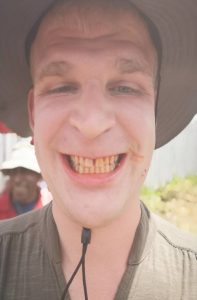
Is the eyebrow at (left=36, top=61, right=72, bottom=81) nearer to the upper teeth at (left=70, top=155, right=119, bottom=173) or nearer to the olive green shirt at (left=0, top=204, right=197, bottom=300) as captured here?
the upper teeth at (left=70, top=155, right=119, bottom=173)


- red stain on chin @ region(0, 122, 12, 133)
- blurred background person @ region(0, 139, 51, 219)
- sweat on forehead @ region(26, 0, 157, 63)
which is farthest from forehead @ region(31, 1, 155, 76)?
blurred background person @ region(0, 139, 51, 219)

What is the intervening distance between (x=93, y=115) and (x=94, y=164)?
0.14 meters

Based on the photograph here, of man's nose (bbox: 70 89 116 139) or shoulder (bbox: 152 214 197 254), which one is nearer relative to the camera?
man's nose (bbox: 70 89 116 139)

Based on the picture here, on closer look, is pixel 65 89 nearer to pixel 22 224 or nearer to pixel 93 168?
pixel 93 168

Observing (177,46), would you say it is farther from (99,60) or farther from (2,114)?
(2,114)

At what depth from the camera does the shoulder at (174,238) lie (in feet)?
5.36

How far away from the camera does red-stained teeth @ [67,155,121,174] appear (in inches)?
55.4

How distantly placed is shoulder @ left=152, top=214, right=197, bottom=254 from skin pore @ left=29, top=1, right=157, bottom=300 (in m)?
0.20

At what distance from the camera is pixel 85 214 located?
137 cm

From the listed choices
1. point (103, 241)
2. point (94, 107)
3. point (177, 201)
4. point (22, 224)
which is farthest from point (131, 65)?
point (177, 201)

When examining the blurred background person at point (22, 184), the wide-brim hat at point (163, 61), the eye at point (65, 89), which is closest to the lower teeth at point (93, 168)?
the eye at point (65, 89)

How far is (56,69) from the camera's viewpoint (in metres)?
1.45

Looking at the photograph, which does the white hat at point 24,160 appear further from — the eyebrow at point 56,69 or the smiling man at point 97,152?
the eyebrow at point 56,69

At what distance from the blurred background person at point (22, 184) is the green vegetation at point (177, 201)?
8.17 feet
